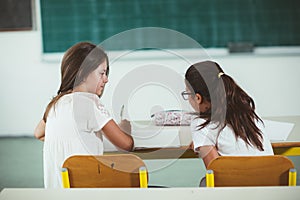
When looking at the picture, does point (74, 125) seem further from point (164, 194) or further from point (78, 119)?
point (164, 194)

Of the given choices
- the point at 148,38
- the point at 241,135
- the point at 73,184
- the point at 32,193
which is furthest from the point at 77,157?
the point at 148,38

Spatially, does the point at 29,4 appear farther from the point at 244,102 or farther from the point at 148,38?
the point at 244,102

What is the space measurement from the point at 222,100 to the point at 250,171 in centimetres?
49

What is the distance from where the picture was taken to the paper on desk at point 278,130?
101 inches

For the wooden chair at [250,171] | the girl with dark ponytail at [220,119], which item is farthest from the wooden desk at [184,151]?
the wooden chair at [250,171]

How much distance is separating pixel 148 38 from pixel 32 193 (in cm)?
307

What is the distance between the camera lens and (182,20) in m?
4.60

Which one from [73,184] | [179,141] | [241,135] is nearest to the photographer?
[73,184]

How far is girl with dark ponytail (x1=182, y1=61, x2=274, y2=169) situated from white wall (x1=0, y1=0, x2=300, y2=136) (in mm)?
2249

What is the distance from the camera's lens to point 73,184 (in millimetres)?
2111

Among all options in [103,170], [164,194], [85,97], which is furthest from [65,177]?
[164,194]

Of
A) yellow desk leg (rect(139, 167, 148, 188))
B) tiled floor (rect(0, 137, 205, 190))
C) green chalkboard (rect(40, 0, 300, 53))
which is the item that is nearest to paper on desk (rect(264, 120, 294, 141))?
yellow desk leg (rect(139, 167, 148, 188))

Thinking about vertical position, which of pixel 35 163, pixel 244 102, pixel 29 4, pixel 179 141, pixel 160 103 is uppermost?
pixel 29 4

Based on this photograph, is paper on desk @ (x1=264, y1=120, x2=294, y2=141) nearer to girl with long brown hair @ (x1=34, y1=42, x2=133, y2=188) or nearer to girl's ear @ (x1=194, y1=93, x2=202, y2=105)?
girl's ear @ (x1=194, y1=93, x2=202, y2=105)
